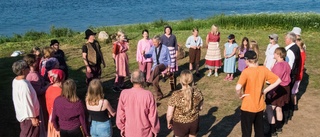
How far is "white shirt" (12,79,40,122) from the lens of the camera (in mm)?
5348

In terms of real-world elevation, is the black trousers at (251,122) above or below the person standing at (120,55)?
below

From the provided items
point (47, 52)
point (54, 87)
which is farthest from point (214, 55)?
point (54, 87)

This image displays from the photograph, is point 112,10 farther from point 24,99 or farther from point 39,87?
point 24,99

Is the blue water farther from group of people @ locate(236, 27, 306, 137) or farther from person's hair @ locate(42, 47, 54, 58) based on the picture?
group of people @ locate(236, 27, 306, 137)

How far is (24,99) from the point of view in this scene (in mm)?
5379

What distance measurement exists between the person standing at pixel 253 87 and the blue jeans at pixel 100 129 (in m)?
2.21

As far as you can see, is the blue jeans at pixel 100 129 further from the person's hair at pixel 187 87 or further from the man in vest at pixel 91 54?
the man in vest at pixel 91 54

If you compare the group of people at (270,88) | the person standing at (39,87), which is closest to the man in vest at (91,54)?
the person standing at (39,87)

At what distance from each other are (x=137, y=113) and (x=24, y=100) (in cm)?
186

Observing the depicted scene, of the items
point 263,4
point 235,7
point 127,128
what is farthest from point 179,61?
point 263,4

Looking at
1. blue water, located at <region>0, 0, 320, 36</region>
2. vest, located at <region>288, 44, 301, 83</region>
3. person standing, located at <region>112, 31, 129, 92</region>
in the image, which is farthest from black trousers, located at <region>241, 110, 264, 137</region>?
blue water, located at <region>0, 0, 320, 36</region>

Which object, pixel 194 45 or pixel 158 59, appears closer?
pixel 158 59

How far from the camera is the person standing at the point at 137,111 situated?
4.96 metres

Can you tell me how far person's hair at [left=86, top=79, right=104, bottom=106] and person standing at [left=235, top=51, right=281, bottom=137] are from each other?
89.1 inches
